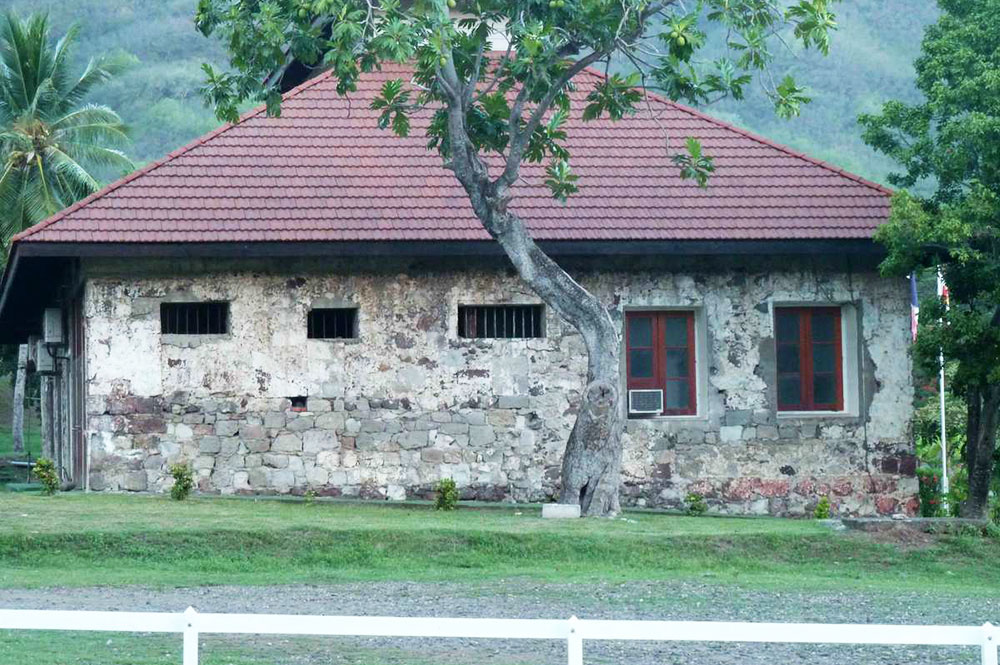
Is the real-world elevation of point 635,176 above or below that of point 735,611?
above

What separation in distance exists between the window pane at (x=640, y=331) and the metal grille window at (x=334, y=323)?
345cm

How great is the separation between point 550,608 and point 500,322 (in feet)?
26.6

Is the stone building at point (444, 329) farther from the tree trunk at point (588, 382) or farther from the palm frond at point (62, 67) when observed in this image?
the palm frond at point (62, 67)

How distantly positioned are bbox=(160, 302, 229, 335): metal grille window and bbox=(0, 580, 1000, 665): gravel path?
6846mm

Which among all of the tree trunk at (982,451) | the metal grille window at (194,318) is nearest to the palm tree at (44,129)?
Result: the metal grille window at (194,318)

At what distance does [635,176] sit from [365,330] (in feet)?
13.5

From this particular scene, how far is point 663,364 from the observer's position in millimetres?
18828

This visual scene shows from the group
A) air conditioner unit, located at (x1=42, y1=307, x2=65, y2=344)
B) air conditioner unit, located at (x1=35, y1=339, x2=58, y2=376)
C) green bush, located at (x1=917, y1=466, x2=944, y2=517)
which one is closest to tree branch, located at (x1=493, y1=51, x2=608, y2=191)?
green bush, located at (x1=917, y1=466, x2=944, y2=517)

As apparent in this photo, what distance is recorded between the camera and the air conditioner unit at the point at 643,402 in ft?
60.6

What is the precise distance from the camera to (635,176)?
19.2 meters

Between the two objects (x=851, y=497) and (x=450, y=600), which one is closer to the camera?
(x=450, y=600)

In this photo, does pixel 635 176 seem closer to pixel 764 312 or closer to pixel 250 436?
pixel 764 312

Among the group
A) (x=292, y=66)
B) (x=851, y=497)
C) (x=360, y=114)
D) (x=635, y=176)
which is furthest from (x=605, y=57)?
(x=292, y=66)

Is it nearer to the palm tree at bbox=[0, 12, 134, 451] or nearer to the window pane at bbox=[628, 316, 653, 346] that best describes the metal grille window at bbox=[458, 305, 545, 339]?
the window pane at bbox=[628, 316, 653, 346]
